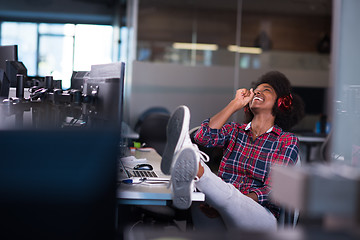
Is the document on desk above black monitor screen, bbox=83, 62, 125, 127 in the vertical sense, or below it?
below

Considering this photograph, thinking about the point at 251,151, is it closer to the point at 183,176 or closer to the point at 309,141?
the point at 183,176

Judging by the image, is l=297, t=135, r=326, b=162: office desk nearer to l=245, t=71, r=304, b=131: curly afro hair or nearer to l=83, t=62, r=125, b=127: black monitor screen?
l=245, t=71, r=304, b=131: curly afro hair

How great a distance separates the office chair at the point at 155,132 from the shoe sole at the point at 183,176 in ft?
7.66

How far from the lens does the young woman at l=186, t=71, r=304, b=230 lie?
2.35 metres

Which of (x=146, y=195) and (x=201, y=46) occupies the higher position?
(x=201, y=46)

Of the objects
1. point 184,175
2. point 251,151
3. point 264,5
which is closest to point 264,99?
point 251,151

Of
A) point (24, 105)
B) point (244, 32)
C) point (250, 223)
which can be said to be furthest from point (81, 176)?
point (244, 32)

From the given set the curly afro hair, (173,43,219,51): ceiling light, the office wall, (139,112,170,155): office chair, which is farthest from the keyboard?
(173,43,219,51): ceiling light

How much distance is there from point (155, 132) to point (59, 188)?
3574mm

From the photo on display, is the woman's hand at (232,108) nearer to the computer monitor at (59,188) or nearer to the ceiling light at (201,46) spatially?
the computer monitor at (59,188)

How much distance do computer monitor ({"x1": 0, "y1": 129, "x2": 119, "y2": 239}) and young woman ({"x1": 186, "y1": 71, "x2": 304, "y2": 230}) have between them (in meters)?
1.23

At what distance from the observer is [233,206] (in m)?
2.34

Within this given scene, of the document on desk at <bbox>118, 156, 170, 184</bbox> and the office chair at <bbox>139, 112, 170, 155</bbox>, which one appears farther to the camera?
the office chair at <bbox>139, 112, 170, 155</bbox>

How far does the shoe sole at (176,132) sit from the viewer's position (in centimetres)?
223
